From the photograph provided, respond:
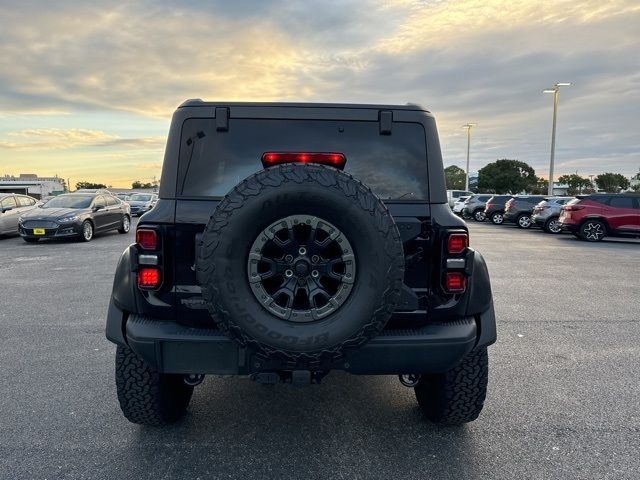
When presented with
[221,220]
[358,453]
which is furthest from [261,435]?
[221,220]

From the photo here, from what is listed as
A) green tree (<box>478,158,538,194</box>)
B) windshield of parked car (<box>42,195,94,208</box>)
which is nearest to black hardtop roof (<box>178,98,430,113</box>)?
windshield of parked car (<box>42,195,94,208</box>)

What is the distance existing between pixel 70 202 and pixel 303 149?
1375 centimetres

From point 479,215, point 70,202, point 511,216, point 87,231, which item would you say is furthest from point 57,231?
point 479,215

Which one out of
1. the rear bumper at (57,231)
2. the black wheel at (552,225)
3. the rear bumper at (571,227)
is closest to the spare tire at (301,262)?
the rear bumper at (57,231)

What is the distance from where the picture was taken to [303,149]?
268 cm

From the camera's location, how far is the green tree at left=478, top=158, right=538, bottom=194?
2827 inches

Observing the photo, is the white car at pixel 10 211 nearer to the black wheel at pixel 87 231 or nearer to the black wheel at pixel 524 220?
the black wheel at pixel 87 231

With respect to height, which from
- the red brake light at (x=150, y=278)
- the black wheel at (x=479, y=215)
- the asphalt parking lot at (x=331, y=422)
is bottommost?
the asphalt parking lot at (x=331, y=422)

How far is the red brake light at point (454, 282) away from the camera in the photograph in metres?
2.53

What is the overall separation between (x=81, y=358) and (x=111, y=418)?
132 cm

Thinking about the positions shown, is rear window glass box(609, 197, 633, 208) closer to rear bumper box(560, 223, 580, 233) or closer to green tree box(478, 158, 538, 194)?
rear bumper box(560, 223, 580, 233)

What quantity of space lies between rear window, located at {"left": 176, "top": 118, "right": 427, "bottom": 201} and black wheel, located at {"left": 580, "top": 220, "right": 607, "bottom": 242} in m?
15.1

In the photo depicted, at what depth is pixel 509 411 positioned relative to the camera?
10.5ft

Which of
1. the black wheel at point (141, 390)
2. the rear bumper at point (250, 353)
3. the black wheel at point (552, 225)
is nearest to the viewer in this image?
the rear bumper at point (250, 353)
